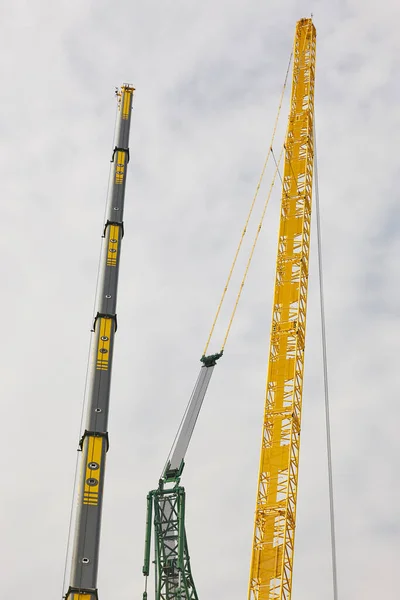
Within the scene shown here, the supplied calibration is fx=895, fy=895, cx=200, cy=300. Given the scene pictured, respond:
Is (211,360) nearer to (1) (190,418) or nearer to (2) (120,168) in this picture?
(1) (190,418)

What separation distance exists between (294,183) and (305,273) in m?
8.01

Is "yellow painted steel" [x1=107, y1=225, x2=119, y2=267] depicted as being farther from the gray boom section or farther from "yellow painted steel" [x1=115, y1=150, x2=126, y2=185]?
the gray boom section

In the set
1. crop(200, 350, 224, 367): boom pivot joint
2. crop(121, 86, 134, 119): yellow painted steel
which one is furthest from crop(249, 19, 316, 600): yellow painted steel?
crop(121, 86, 134, 119): yellow painted steel

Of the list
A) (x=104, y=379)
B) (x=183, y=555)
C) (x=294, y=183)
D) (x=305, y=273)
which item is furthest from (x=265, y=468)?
(x=104, y=379)

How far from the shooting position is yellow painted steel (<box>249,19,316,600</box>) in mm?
58438

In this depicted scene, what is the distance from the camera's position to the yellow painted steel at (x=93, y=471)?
32.2 m

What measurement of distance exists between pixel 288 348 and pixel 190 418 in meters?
9.86

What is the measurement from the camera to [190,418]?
58.3 metres

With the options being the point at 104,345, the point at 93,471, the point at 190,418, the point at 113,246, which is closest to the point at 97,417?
the point at 93,471

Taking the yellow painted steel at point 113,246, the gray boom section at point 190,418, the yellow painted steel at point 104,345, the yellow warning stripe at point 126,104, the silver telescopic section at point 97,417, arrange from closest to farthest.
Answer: the silver telescopic section at point 97,417
the yellow painted steel at point 104,345
the yellow painted steel at point 113,246
the yellow warning stripe at point 126,104
the gray boom section at point 190,418

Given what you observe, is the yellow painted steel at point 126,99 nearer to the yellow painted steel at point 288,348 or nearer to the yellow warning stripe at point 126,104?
the yellow warning stripe at point 126,104

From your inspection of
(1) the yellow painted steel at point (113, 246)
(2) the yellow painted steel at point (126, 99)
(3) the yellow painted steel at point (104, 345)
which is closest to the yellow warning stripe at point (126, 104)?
(2) the yellow painted steel at point (126, 99)

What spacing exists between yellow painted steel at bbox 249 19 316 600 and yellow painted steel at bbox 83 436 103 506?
28042 millimetres

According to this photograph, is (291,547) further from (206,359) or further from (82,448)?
(82,448)
